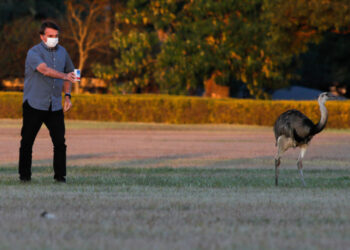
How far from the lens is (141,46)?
185 feet

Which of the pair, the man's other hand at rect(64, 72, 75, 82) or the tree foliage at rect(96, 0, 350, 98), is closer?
the man's other hand at rect(64, 72, 75, 82)

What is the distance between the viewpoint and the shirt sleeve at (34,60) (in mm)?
12555

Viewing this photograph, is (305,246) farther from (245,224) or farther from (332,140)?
(332,140)

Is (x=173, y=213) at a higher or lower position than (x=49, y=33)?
lower

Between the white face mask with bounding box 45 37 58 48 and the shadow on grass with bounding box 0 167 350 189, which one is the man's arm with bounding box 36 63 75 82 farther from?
the shadow on grass with bounding box 0 167 350 189

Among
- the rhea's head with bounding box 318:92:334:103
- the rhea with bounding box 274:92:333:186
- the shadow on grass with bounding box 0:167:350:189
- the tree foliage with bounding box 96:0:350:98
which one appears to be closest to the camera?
the shadow on grass with bounding box 0:167:350:189

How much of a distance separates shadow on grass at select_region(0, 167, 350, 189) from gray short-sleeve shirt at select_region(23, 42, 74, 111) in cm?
132

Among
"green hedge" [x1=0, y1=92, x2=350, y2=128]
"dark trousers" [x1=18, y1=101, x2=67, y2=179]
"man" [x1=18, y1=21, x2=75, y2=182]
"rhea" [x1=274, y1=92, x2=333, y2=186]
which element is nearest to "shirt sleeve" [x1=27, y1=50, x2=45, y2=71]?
"man" [x1=18, y1=21, x2=75, y2=182]

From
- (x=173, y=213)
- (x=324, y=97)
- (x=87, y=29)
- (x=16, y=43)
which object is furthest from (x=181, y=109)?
(x=173, y=213)

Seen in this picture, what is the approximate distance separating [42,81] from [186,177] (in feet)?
12.4

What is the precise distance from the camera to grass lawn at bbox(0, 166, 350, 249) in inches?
285

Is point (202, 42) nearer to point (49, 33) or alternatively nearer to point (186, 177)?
point (186, 177)

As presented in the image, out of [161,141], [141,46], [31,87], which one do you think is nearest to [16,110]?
[141,46]

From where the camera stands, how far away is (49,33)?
1265 cm
